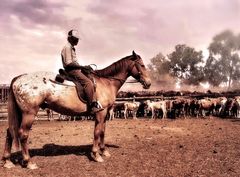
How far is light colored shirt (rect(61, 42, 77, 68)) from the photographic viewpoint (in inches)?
393

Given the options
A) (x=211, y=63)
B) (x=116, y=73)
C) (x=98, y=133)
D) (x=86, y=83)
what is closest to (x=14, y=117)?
(x=86, y=83)

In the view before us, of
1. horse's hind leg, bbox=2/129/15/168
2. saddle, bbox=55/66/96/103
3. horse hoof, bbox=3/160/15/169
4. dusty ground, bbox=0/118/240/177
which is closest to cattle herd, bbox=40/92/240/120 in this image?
dusty ground, bbox=0/118/240/177

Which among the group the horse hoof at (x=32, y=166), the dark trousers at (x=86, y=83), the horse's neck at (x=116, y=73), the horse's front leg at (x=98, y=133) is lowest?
the horse hoof at (x=32, y=166)

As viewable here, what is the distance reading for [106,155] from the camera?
1062 cm

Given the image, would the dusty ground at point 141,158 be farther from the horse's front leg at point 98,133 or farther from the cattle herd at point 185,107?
the cattle herd at point 185,107

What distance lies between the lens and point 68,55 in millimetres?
9992

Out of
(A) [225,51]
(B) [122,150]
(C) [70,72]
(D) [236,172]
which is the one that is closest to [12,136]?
(C) [70,72]

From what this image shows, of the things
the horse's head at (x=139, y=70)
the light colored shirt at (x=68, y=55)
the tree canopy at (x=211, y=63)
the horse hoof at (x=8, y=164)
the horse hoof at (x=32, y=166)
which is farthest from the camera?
the tree canopy at (x=211, y=63)

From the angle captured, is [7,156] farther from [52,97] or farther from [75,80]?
[75,80]

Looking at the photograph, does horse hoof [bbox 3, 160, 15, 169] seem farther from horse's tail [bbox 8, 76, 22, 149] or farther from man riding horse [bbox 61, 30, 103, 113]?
man riding horse [bbox 61, 30, 103, 113]

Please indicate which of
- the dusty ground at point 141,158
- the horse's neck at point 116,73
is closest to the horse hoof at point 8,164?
the dusty ground at point 141,158

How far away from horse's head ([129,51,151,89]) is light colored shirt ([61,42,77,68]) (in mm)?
1981

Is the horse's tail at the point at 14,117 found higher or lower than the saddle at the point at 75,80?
lower

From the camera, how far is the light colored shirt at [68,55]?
9972mm
